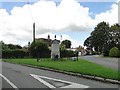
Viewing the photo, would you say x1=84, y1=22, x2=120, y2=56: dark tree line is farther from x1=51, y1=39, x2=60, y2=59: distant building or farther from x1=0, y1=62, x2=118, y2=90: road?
x1=0, y1=62, x2=118, y2=90: road

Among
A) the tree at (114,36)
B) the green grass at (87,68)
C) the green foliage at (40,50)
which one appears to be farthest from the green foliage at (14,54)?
the green grass at (87,68)

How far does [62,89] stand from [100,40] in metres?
Result: 88.1

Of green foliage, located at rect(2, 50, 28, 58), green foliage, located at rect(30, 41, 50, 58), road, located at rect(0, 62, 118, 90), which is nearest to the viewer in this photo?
road, located at rect(0, 62, 118, 90)

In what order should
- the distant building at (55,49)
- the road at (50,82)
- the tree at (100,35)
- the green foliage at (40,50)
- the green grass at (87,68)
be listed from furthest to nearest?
the tree at (100,35) → the green foliage at (40,50) → the distant building at (55,49) → the green grass at (87,68) → the road at (50,82)

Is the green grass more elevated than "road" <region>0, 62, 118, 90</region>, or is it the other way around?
the green grass

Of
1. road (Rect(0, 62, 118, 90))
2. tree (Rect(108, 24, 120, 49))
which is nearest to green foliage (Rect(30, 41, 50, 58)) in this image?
tree (Rect(108, 24, 120, 49))

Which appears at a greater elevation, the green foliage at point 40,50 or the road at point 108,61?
the green foliage at point 40,50

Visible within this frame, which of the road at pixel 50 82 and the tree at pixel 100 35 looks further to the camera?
the tree at pixel 100 35

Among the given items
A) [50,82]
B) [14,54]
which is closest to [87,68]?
[50,82]

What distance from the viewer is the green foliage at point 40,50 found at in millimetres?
70162

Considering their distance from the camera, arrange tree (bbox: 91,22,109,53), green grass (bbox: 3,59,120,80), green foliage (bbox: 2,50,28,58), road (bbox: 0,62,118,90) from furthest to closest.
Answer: tree (bbox: 91,22,109,53), green foliage (bbox: 2,50,28,58), green grass (bbox: 3,59,120,80), road (bbox: 0,62,118,90)

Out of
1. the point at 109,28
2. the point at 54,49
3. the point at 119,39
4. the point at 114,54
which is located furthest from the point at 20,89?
the point at 109,28

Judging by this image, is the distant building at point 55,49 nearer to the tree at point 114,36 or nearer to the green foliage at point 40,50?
the green foliage at point 40,50

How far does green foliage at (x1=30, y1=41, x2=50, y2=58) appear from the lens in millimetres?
70162
